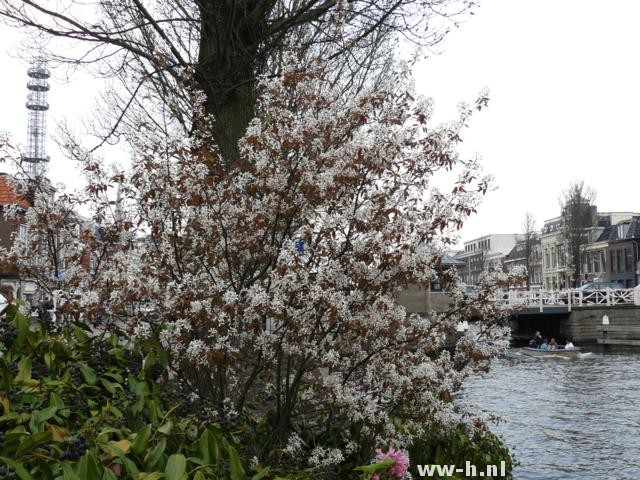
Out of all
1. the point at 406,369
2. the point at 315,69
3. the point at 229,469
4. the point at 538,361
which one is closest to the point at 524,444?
the point at 406,369

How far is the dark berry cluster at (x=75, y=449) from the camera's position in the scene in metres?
2.88

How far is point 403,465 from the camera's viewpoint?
442 centimetres

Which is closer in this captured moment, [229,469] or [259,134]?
[229,469]

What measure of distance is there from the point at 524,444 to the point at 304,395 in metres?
12.2

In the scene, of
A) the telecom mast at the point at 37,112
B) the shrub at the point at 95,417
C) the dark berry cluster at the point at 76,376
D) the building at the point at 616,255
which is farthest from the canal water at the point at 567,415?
the telecom mast at the point at 37,112

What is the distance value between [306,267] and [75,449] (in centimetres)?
198

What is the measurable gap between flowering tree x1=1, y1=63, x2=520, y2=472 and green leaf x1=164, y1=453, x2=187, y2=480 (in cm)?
130

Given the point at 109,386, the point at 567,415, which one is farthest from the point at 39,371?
the point at 567,415

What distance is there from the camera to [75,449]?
2.92 m

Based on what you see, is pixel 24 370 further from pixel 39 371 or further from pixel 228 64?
pixel 228 64

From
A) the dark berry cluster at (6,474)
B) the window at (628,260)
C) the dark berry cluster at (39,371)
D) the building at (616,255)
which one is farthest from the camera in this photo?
the window at (628,260)

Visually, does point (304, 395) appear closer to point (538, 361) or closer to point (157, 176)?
point (157, 176)

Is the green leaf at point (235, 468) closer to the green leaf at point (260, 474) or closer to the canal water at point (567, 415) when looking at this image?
the green leaf at point (260, 474)

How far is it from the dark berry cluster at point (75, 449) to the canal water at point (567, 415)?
176 inches
